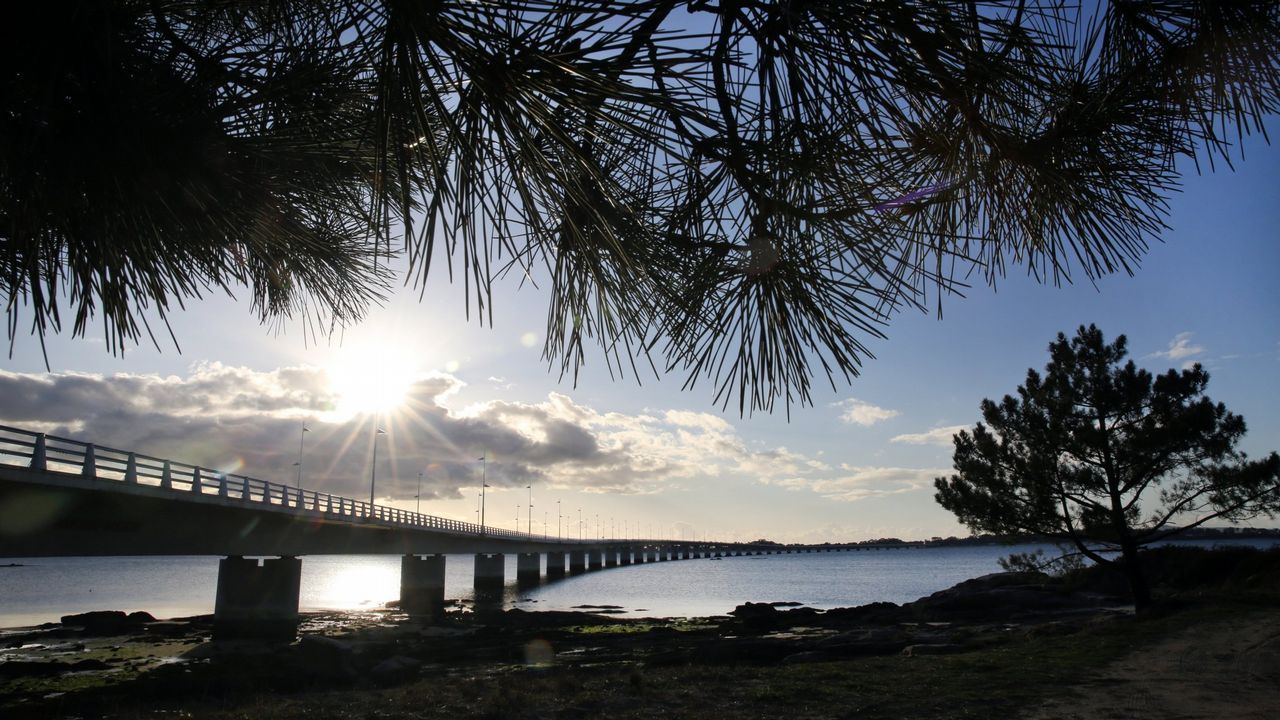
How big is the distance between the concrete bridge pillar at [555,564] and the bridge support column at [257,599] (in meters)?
74.3

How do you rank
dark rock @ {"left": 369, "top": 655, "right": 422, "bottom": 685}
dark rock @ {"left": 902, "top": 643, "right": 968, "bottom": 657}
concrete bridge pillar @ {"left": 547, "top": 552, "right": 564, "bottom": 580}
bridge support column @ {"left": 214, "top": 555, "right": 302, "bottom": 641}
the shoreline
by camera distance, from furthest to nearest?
concrete bridge pillar @ {"left": 547, "top": 552, "right": 564, "bottom": 580} < bridge support column @ {"left": 214, "top": 555, "right": 302, "bottom": 641} < dark rock @ {"left": 902, "top": 643, "right": 968, "bottom": 657} < dark rock @ {"left": 369, "top": 655, "right": 422, "bottom": 685} < the shoreline

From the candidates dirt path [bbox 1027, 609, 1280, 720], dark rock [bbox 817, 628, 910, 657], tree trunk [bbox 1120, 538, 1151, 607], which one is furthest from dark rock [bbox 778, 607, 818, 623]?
dirt path [bbox 1027, 609, 1280, 720]

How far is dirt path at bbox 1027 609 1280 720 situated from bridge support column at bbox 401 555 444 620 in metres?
38.3

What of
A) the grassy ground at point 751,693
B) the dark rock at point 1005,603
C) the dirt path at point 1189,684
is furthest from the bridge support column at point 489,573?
the dirt path at point 1189,684

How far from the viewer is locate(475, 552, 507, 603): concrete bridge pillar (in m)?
68.5

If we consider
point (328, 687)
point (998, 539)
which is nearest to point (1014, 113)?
point (328, 687)

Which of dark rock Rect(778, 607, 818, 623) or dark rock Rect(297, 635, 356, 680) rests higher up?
dark rock Rect(297, 635, 356, 680)

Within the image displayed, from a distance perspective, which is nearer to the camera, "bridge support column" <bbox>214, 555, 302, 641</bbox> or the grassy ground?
the grassy ground

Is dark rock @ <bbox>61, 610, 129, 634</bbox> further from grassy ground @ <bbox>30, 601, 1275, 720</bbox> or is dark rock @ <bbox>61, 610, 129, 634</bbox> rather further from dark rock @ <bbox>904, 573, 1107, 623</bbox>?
dark rock @ <bbox>904, 573, 1107, 623</bbox>

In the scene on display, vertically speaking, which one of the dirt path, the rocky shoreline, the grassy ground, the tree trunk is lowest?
the rocky shoreline

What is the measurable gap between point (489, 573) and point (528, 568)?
13550mm

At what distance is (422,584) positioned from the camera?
47.3 metres

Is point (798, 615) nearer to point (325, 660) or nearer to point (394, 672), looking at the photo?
point (325, 660)

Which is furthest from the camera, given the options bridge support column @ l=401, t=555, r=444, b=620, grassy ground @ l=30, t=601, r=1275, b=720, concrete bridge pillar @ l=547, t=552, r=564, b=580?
concrete bridge pillar @ l=547, t=552, r=564, b=580
